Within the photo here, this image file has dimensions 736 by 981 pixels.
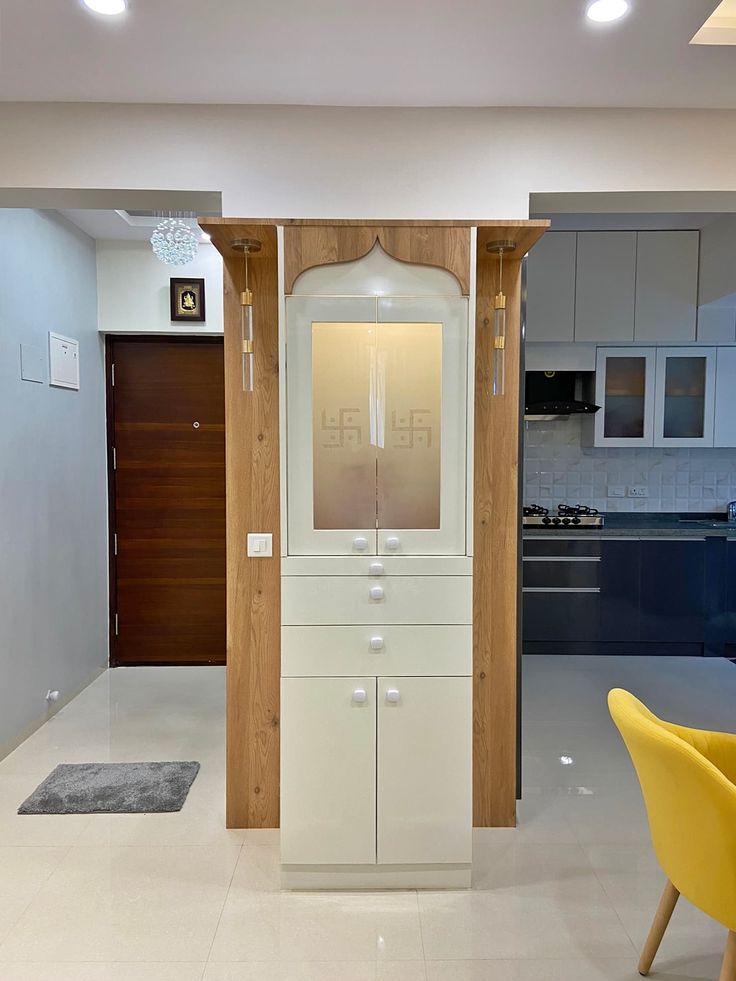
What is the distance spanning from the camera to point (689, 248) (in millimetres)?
4941

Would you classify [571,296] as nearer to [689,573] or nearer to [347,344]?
[689,573]

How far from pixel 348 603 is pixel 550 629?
3.03 meters

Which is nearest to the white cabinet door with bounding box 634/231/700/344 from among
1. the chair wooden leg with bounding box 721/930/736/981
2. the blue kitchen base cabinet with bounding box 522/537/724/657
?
the blue kitchen base cabinet with bounding box 522/537/724/657

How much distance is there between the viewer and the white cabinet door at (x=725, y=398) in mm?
5082

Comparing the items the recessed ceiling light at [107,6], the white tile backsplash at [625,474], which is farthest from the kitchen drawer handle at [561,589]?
the recessed ceiling light at [107,6]

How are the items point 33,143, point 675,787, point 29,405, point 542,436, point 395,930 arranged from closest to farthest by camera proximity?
1. point 675,787
2. point 395,930
3. point 33,143
4. point 29,405
5. point 542,436

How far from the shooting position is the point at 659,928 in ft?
6.48

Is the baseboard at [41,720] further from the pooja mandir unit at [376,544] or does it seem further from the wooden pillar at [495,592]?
the wooden pillar at [495,592]

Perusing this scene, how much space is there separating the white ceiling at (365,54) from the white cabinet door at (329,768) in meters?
2.02

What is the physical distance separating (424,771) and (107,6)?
251cm

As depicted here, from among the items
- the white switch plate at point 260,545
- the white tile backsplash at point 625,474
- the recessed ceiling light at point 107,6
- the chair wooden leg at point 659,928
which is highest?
the recessed ceiling light at point 107,6

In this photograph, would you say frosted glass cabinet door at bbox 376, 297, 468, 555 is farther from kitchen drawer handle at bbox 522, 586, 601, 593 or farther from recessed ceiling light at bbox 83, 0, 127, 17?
kitchen drawer handle at bbox 522, 586, 601, 593

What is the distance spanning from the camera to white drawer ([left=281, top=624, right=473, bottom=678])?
7.80 feet

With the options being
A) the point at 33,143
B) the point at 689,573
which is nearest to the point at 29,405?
the point at 33,143
